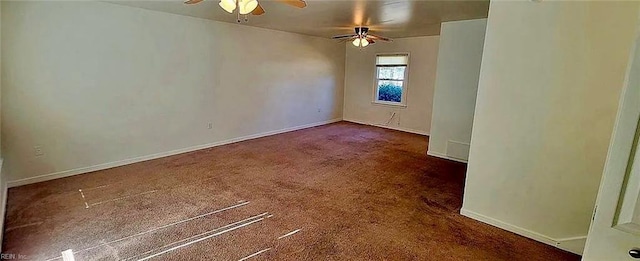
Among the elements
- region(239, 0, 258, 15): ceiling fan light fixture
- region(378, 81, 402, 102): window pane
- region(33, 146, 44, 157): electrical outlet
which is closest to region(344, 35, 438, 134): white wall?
region(378, 81, 402, 102): window pane

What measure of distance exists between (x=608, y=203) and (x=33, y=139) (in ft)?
17.3

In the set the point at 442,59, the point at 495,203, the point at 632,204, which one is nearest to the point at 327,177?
the point at 495,203

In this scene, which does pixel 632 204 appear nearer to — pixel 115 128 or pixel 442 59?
pixel 442 59

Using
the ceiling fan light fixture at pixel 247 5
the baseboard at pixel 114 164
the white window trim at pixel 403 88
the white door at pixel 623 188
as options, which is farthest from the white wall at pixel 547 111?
the white window trim at pixel 403 88

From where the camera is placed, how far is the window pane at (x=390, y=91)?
7761 millimetres

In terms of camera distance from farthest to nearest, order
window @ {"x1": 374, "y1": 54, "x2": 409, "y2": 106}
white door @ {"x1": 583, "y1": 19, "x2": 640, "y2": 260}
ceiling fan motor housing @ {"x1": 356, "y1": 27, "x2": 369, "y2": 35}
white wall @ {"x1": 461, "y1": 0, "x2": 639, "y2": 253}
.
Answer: window @ {"x1": 374, "y1": 54, "x2": 409, "y2": 106} < ceiling fan motor housing @ {"x1": 356, "y1": 27, "x2": 369, "y2": 35} < white wall @ {"x1": 461, "y1": 0, "x2": 639, "y2": 253} < white door @ {"x1": 583, "y1": 19, "x2": 640, "y2": 260}

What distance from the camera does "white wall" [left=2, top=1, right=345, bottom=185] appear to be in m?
3.60

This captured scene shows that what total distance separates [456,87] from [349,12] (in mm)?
2276

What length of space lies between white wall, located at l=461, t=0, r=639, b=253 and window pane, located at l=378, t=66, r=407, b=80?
4.78 meters

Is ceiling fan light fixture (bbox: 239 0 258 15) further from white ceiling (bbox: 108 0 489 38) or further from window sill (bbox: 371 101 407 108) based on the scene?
window sill (bbox: 371 101 407 108)

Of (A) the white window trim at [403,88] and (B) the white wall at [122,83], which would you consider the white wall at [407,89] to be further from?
(B) the white wall at [122,83]

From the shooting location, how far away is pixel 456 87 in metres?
5.18

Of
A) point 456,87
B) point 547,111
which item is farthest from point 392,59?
point 547,111

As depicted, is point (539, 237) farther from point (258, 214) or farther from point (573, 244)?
point (258, 214)
